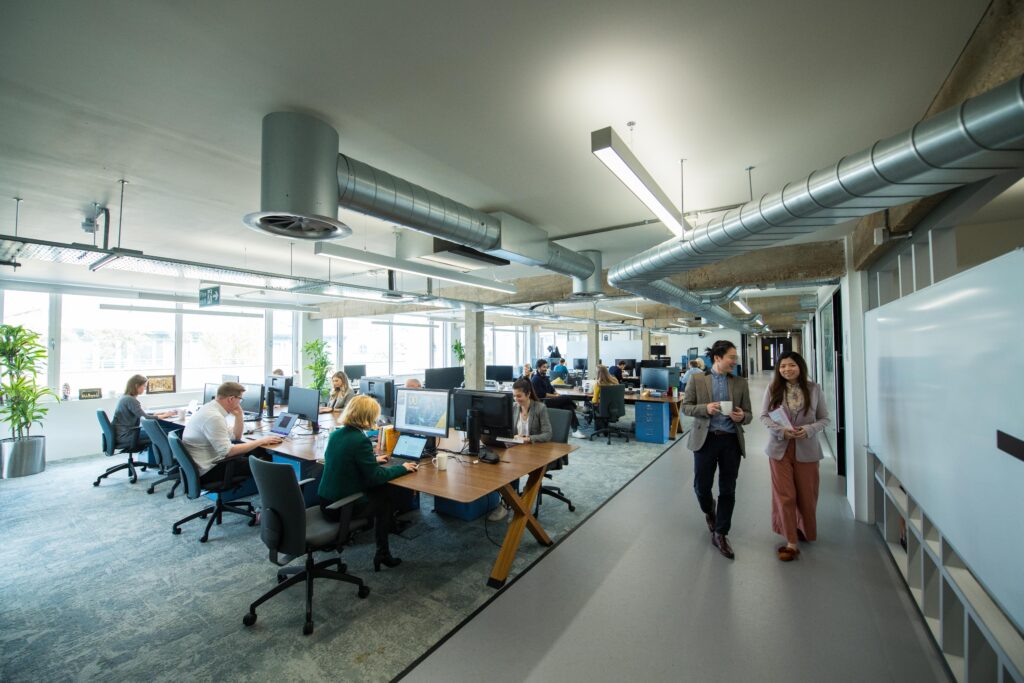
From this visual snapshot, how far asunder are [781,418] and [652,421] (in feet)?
14.5

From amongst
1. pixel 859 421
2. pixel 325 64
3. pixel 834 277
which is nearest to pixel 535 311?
pixel 834 277

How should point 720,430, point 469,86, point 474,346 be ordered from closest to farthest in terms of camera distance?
point 469,86, point 720,430, point 474,346

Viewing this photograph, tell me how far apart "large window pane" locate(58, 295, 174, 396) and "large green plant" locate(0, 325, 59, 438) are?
5.18 feet

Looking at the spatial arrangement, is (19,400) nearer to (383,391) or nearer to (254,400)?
(254,400)

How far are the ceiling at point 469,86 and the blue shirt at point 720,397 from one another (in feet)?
5.58

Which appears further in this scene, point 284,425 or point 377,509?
point 284,425

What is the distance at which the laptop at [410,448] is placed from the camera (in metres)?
3.54

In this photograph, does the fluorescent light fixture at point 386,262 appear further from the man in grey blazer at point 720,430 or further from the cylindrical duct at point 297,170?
the man in grey blazer at point 720,430

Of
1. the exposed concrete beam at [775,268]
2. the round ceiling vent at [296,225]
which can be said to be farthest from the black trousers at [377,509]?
the exposed concrete beam at [775,268]

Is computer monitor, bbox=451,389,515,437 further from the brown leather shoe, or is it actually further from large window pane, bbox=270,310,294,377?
large window pane, bbox=270,310,294,377

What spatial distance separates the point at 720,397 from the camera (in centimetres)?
359

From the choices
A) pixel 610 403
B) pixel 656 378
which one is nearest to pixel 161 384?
pixel 610 403

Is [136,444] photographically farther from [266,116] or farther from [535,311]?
[535,311]

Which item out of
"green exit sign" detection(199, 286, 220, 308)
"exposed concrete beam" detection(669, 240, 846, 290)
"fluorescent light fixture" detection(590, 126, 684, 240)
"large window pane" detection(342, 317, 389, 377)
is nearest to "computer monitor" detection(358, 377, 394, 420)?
"green exit sign" detection(199, 286, 220, 308)
